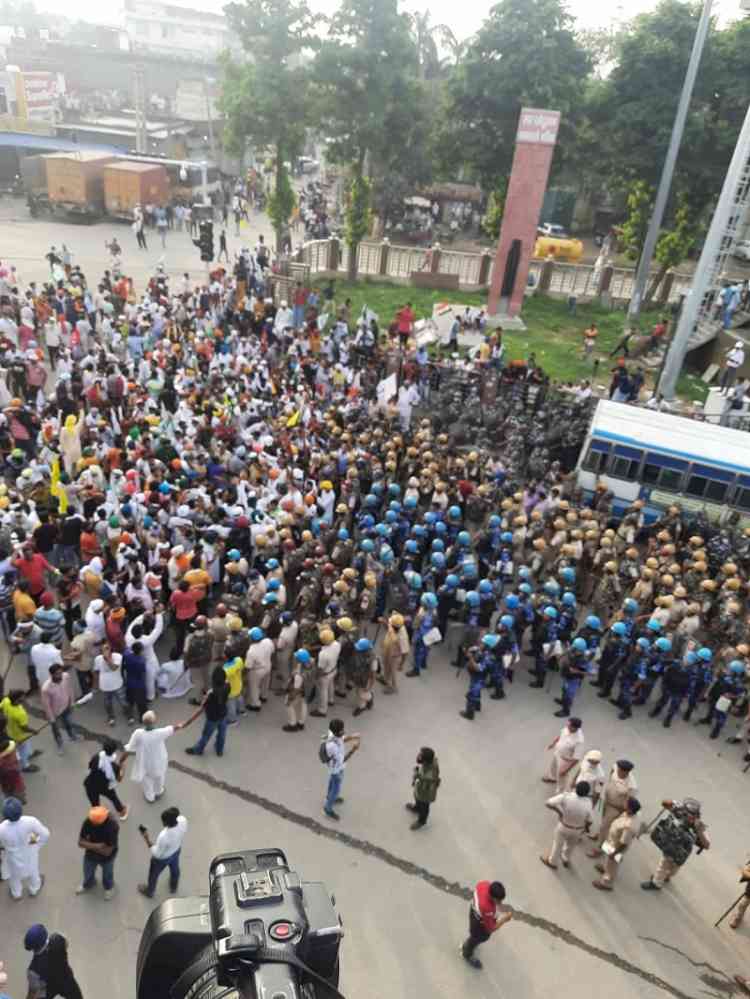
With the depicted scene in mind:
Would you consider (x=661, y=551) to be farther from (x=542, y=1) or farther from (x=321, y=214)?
(x=321, y=214)

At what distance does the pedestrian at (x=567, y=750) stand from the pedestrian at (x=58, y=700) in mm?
4939

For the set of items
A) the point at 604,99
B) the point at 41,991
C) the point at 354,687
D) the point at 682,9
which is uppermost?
the point at 682,9

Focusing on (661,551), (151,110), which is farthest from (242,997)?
(151,110)

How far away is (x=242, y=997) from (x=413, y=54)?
29.5m

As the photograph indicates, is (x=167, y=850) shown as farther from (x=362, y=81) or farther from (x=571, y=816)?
(x=362, y=81)

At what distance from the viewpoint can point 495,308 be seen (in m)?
23.1

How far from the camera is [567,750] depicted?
7570 mm

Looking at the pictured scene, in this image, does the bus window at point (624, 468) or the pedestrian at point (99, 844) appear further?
the bus window at point (624, 468)

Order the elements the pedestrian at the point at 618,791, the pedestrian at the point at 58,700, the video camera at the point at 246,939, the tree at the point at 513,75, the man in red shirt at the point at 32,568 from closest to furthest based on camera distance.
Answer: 1. the video camera at the point at 246,939
2. the pedestrian at the point at 618,791
3. the pedestrian at the point at 58,700
4. the man in red shirt at the point at 32,568
5. the tree at the point at 513,75

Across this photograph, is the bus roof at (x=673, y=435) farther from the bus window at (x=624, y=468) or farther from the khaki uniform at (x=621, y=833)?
the khaki uniform at (x=621, y=833)

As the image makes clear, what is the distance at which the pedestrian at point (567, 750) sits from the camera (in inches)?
294

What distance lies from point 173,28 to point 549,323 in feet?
276

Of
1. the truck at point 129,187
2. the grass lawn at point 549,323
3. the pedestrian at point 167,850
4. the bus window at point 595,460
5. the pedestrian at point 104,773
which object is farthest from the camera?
the truck at point 129,187

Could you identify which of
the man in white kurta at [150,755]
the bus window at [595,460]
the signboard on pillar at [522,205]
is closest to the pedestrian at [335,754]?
the man in white kurta at [150,755]
